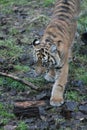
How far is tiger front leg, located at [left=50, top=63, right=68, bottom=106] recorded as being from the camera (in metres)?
5.64

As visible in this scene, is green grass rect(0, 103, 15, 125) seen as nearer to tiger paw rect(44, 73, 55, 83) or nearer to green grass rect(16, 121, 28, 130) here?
green grass rect(16, 121, 28, 130)

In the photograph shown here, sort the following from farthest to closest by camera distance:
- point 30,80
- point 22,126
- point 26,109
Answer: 1. point 30,80
2. point 26,109
3. point 22,126

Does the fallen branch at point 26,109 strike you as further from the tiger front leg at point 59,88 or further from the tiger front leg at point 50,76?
the tiger front leg at point 50,76

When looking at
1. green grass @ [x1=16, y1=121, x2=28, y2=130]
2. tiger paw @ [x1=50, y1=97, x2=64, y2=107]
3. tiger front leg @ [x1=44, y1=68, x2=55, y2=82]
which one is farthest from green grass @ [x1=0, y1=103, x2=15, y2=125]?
tiger front leg @ [x1=44, y1=68, x2=55, y2=82]

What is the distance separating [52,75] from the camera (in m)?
6.13

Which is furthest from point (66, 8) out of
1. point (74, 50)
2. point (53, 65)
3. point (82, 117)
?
point (82, 117)

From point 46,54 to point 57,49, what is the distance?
0.25 metres

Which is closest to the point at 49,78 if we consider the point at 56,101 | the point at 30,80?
the point at 30,80

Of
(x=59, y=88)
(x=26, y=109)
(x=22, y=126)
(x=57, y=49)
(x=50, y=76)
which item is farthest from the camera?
(x=50, y=76)

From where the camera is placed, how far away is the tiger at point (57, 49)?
5379mm

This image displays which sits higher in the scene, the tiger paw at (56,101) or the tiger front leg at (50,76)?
the tiger front leg at (50,76)

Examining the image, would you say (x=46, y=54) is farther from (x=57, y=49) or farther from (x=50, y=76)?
(x=50, y=76)

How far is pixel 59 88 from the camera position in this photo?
18.9 feet

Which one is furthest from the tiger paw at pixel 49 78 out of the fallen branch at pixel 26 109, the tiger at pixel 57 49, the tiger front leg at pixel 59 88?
the fallen branch at pixel 26 109
